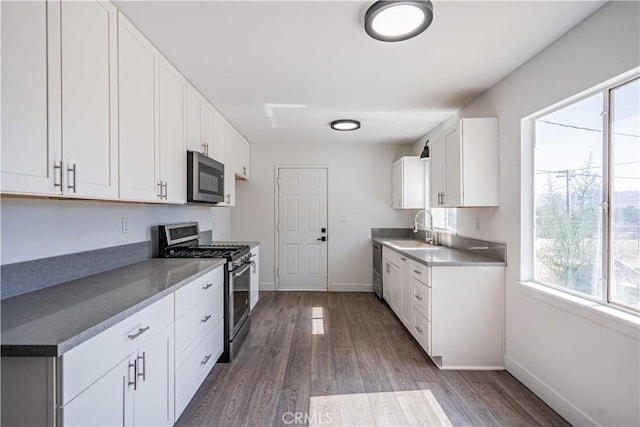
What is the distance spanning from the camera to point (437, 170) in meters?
3.27

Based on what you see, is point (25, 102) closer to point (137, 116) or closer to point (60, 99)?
point (60, 99)

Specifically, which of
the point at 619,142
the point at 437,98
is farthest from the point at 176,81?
the point at 619,142

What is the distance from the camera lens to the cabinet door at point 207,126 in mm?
3027

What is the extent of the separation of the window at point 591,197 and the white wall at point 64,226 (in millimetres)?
3028

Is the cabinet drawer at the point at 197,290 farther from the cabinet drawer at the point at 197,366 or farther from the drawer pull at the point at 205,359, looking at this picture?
the drawer pull at the point at 205,359

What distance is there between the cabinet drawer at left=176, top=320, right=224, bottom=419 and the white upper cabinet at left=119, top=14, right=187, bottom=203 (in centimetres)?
107

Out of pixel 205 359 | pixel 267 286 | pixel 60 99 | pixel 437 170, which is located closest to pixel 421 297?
pixel 437 170

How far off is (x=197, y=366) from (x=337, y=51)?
7.68ft

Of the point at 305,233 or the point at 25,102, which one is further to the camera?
the point at 305,233

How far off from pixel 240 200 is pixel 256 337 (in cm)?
255

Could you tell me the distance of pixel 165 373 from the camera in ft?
5.43

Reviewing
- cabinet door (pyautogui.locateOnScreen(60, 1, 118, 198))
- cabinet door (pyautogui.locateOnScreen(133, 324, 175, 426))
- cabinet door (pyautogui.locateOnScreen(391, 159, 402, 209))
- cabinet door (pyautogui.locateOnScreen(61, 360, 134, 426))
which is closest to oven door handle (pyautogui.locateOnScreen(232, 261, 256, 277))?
cabinet door (pyautogui.locateOnScreen(133, 324, 175, 426))

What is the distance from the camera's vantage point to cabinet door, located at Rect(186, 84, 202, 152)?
8.85 feet

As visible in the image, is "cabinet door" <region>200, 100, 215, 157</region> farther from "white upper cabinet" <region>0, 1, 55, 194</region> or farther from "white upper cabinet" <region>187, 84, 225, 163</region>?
"white upper cabinet" <region>0, 1, 55, 194</region>
